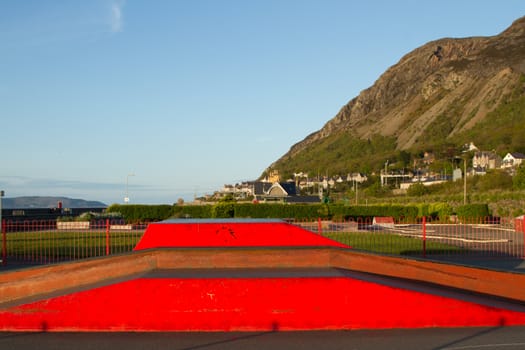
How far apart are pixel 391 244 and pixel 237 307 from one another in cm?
1720

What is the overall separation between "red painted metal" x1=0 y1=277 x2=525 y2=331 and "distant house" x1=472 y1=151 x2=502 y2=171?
117m

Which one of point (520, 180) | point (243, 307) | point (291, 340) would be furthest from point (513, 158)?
point (291, 340)

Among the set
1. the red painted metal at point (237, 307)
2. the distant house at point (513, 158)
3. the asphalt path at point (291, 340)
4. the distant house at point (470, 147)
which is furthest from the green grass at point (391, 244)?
the distant house at point (470, 147)

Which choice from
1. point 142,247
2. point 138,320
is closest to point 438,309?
point 138,320

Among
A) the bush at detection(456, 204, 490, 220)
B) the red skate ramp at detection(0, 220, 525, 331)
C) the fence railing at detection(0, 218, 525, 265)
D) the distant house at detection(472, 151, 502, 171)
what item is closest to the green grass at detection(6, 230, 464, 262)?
the fence railing at detection(0, 218, 525, 265)

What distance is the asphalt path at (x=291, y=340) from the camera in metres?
8.83

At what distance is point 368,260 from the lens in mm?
11422

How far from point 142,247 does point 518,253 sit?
53.7ft

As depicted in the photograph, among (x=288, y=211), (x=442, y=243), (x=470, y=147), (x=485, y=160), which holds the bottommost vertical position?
(x=442, y=243)

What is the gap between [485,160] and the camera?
4961 inches

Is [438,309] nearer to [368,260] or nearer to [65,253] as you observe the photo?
[368,260]

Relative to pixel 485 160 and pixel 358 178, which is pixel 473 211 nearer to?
pixel 485 160

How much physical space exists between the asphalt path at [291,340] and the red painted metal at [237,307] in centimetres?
Answer: 20

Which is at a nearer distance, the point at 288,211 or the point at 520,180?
the point at 288,211
